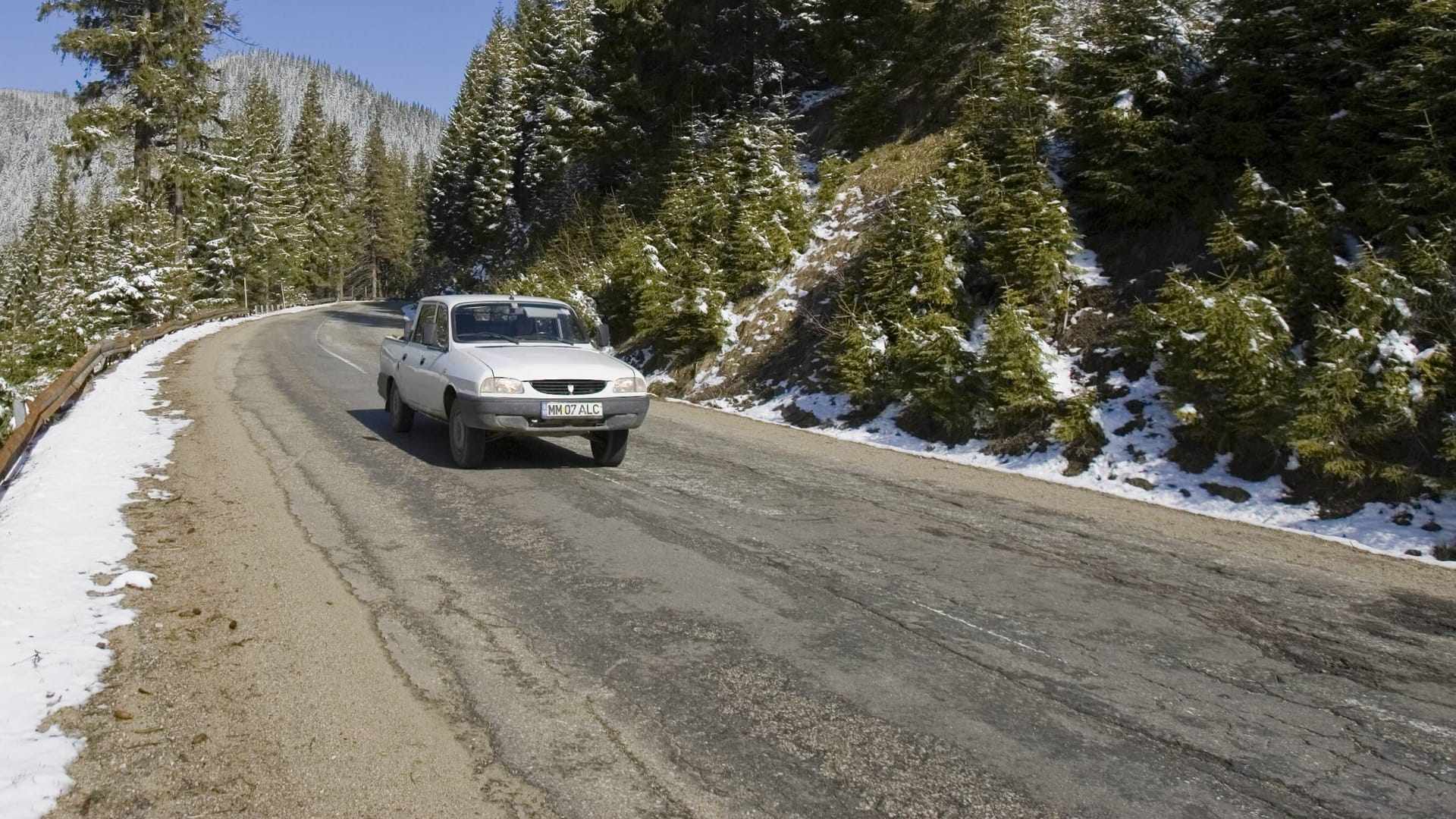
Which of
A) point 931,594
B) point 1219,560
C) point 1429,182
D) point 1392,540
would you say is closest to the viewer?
point 931,594

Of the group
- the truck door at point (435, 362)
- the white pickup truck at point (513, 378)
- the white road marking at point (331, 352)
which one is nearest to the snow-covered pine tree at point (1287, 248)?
the white pickup truck at point (513, 378)

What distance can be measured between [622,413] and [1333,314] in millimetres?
7364

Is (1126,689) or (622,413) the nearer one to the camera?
(1126,689)

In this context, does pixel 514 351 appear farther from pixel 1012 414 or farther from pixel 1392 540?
pixel 1392 540

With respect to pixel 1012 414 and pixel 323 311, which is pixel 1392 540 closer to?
pixel 1012 414

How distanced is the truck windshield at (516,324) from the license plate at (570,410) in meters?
1.47

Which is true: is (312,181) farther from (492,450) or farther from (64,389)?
(492,450)

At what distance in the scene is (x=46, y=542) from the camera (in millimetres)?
5914

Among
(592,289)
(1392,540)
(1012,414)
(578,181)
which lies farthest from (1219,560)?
(578,181)

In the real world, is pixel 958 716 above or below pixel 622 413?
below

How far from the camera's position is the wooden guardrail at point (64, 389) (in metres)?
8.08

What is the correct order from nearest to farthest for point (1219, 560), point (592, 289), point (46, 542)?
point (46, 542)
point (1219, 560)
point (592, 289)

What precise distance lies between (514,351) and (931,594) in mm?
5453

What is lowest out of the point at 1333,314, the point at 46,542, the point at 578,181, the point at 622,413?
the point at 46,542
